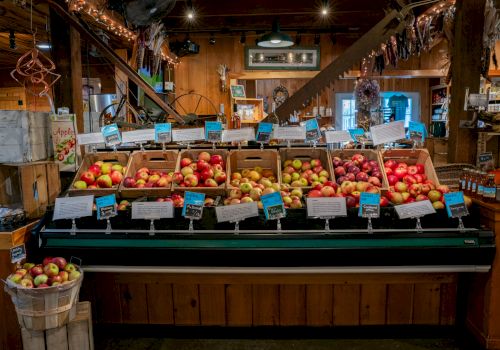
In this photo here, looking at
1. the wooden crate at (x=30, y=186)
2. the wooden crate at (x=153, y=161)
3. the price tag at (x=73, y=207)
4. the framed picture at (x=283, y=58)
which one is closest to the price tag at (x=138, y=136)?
the wooden crate at (x=153, y=161)

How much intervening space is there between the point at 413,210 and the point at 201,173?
4.81 ft

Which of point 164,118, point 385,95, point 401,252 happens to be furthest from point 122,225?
point 385,95

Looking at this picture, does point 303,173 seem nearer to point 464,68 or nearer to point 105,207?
point 105,207

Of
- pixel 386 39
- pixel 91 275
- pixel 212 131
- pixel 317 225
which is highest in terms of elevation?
pixel 386 39

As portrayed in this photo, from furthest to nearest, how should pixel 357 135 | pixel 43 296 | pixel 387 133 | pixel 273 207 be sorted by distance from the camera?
pixel 357 135, pixel 387 133, pixel 273 207, pixel 43 296

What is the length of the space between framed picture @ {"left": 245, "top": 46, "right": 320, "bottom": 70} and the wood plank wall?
655cm

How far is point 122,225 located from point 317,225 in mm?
1201

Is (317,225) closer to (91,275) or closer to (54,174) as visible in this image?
(91,275)

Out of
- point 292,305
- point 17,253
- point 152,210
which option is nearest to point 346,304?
point 292,305

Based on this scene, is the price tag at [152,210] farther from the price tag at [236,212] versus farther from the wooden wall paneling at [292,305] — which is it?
the wooden wall paneling at [292,305]

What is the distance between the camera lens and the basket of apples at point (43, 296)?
205cm

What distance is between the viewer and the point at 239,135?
3199 millimetres

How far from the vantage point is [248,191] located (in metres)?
2.75

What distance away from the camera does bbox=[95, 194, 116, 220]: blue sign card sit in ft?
8.05
